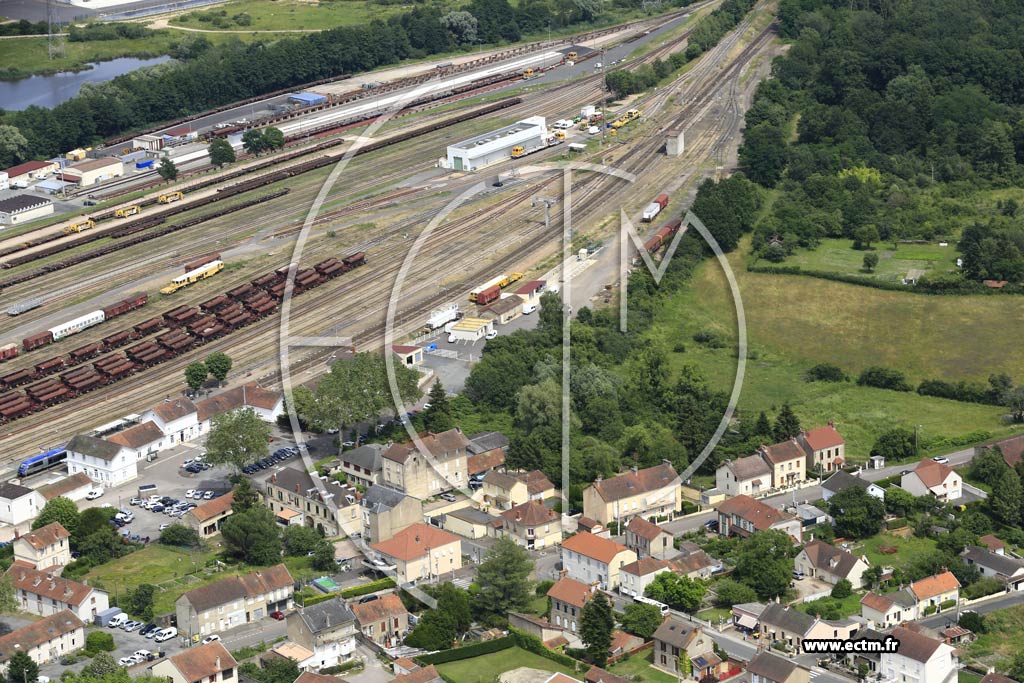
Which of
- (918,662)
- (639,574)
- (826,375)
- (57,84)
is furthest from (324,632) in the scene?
(57,84)

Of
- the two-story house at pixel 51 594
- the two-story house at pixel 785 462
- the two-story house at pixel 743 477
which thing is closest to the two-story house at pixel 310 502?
the two-story house at pixel 51 594

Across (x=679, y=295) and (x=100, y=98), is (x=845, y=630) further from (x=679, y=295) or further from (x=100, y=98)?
(x=100, y=98)

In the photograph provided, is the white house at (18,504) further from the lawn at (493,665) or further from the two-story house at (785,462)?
the two-story house at (785,462)

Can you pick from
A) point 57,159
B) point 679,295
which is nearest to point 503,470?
point 679,295

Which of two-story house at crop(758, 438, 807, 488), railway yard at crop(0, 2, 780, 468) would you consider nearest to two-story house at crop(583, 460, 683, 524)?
two-story house at crop(758, 438, 807, 488)

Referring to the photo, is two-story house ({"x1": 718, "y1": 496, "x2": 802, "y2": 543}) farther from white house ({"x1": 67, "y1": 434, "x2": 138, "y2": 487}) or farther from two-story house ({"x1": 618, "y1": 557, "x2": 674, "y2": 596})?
white house ({"x1": 67, "y1": 434, "x2": 138, "y2": 487})
